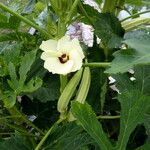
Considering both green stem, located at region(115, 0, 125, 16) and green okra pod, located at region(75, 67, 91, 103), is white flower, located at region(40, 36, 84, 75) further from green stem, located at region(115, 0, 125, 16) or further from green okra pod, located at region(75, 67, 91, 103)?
green stem, located at region(115, 0, 125, 16)

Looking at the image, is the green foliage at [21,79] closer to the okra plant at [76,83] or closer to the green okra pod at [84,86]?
the okra plant at [76,83]

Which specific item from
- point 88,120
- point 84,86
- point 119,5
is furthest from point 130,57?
point 119,5

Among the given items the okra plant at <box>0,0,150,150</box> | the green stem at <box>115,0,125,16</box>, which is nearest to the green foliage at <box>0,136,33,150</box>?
the okra plant at <box>0,0,150,150</box>

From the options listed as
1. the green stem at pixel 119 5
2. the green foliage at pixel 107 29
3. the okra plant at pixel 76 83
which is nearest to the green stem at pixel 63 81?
the okra plant at pixel 76 83

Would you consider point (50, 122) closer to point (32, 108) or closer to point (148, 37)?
point (32, 108)

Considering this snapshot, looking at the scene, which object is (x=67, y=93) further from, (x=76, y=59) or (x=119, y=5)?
(x=119, y=5)

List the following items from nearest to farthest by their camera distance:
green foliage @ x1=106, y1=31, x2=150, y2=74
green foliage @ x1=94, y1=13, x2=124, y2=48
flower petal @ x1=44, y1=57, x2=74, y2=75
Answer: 1. green foliage @ x1=106, y1=31, x2=150, y2=74
2. flower petal @ x1=44, y1=57, x2=74, y2=75
3. green foliage @ x1=94, y1=13, x2=124, y2=48

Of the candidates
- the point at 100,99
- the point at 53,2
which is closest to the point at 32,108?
the point at 100,99
